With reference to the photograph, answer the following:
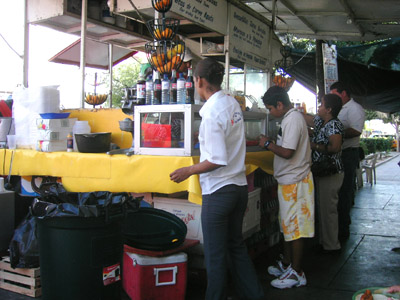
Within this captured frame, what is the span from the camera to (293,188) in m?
3.66

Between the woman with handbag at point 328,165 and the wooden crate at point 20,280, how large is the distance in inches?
115

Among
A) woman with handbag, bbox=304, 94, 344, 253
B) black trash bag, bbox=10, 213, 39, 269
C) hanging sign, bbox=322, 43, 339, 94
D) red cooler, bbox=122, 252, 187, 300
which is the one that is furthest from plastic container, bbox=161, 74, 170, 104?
hanging sign, bbox=322, 43, 339, 94

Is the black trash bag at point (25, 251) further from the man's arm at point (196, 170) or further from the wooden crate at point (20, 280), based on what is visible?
the man's arm at point (196, 170)

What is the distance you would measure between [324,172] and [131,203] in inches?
91.6

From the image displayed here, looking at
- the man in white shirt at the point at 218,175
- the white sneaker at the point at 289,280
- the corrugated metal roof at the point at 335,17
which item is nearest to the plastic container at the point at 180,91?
the man in white shirt at the point at 218,175

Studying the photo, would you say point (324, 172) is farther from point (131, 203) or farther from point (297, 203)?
point (131, 203)

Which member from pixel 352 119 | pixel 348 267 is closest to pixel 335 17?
pixel 352 119

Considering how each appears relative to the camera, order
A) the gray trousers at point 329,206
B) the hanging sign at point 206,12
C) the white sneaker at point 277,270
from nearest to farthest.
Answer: the white sneaker at point 277,270 → the gray trousers at point 329,206 → the hanging sign at point 206,12

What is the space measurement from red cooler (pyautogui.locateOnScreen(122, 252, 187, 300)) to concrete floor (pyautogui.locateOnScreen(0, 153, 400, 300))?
288 mm

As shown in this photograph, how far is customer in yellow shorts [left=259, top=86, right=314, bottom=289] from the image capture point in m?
3.63

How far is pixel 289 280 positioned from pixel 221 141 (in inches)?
66.9

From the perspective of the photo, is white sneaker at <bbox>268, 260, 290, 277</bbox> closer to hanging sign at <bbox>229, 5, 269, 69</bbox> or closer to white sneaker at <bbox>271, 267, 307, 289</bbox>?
white sneaker at <bbox>271, 267, 307, 289</bbox>

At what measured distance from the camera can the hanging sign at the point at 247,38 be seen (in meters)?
6.07

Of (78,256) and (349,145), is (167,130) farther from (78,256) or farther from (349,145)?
(349,145)
